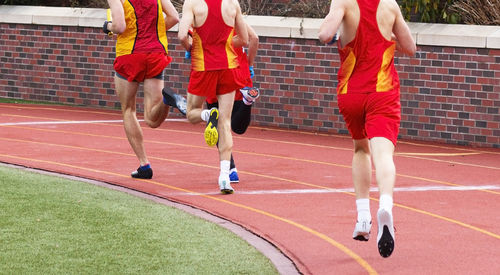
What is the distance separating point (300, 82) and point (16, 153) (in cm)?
616

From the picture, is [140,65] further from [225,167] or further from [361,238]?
[361,238]

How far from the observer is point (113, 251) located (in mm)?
7262

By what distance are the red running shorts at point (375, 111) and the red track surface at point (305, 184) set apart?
3.03ft

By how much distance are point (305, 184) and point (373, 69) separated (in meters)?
4.02

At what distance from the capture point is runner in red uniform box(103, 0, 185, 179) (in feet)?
34.3

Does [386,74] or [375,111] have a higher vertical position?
[386,74]

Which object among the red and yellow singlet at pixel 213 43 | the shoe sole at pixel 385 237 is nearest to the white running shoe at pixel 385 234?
the shoe sole at pixel 385 237

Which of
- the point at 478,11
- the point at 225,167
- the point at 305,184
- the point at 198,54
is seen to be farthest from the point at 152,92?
the point at 478,11

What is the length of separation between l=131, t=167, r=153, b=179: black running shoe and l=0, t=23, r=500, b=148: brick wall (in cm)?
641

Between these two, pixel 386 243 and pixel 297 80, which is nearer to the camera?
pixel 386 243

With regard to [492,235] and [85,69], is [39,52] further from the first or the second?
[492,235]

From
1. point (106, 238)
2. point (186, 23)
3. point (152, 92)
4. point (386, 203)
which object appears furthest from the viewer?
point (152, 92)

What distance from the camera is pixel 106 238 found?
7.72 m

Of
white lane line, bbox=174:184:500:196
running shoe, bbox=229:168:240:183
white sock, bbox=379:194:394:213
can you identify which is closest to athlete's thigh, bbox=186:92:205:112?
white lane line, bbox=174:184:500:196
